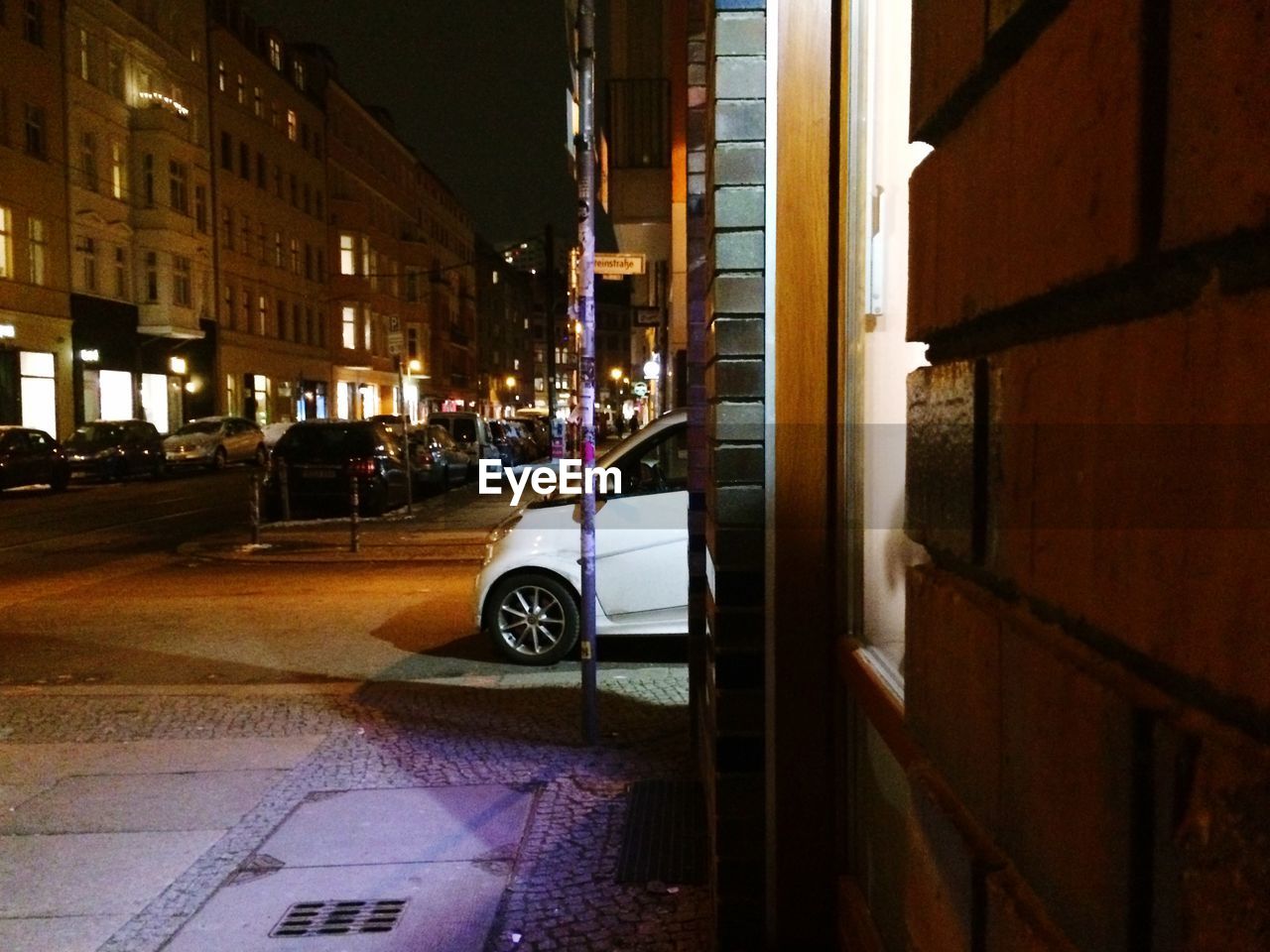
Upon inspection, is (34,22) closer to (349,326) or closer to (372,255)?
(349,326)

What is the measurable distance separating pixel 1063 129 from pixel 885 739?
1760 mm

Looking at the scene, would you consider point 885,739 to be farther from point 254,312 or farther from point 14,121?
point 254,312

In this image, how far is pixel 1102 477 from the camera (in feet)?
2.78

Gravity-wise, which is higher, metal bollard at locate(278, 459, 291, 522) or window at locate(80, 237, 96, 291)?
window at locate(80, 237, 96, 291)

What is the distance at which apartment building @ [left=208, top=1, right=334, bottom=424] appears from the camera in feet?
153

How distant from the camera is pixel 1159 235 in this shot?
0.78 meters

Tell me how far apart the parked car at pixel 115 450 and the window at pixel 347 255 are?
30.3 metres

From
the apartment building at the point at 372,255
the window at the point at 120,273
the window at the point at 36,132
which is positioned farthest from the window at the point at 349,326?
the window at the point at 36,132

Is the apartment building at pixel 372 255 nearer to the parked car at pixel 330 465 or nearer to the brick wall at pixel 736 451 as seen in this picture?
the parked car at pixel 330 465

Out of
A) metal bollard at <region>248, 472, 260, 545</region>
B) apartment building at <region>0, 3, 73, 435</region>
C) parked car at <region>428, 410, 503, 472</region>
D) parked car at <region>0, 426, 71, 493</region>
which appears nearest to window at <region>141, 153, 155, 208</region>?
apartment building at <region>0, 3, 73, 435</region>

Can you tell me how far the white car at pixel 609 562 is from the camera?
24.7 feet

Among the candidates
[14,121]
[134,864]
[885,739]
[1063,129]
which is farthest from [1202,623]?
[14,121]

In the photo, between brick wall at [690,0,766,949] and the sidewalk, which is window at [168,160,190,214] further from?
brick wall at [690,0,766,949]

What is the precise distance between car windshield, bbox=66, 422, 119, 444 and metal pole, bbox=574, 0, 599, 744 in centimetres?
2726
